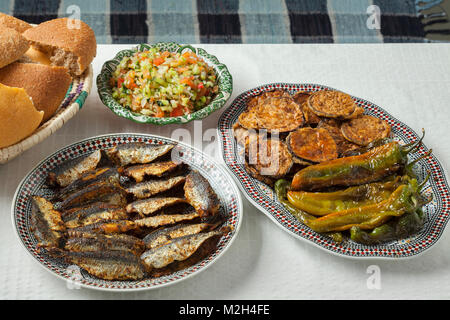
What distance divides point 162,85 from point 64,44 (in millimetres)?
507

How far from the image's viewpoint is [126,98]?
2508mm

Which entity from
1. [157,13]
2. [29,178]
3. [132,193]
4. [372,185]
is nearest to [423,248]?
[372,185]

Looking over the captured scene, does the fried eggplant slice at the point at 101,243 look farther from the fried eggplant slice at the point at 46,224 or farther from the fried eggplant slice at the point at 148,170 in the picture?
the fried eggplant slice at the point at 148,170

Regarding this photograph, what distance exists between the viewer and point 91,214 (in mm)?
1986

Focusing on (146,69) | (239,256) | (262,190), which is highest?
(146,69)

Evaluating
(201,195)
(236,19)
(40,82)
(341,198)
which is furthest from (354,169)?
(236,19)

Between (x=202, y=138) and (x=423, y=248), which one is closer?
(x=423, y=248)

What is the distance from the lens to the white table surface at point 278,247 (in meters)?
1.94

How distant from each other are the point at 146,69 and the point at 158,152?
1.73ft

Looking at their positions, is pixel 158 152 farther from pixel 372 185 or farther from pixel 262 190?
pixel 372 185

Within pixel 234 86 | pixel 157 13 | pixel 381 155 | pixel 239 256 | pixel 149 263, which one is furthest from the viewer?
pixel 157 13

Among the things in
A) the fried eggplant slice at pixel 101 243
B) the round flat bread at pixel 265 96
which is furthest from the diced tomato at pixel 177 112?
the fried eggplant slice at pixel 101 243

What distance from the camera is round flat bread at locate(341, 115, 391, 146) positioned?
7.76ft

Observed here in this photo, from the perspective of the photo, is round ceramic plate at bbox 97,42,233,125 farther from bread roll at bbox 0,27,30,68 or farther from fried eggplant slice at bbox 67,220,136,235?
fried eggplant slice at bbox 67,220,136,235
